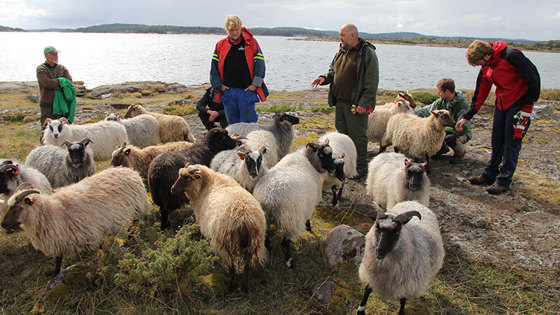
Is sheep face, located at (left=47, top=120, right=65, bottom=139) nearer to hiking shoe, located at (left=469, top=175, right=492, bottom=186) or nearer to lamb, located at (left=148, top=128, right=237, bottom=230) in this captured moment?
lamb, located at (left=148, top=128, right=237, bottom=230)

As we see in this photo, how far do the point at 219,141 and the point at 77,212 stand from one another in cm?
265

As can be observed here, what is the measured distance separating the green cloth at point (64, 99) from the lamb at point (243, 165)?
4511 millimetres

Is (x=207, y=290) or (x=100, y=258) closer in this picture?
(x=207, y=290)

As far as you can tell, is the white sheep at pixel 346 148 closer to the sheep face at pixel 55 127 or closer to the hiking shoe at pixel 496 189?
the hiking shoe at pixel 496 189

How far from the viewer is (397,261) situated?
367cm

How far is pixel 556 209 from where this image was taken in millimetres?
5953

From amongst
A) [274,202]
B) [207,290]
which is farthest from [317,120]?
[207,290]

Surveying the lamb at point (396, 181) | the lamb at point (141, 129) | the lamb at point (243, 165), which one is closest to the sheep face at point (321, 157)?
the lamb at point (243, 165)

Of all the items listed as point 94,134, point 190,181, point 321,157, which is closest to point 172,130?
point 94,134

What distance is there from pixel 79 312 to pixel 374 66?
20.9 ft

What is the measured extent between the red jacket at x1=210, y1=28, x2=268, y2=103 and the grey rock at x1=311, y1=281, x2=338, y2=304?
441cm

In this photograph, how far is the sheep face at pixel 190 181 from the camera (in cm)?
483

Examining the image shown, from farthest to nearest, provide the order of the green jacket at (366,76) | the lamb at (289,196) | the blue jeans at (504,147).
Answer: the green jacket at (366,76) < the blue jeans at (504,147) < the lamb at (289,196)

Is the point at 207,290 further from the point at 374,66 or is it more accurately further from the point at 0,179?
the point at 374,66
